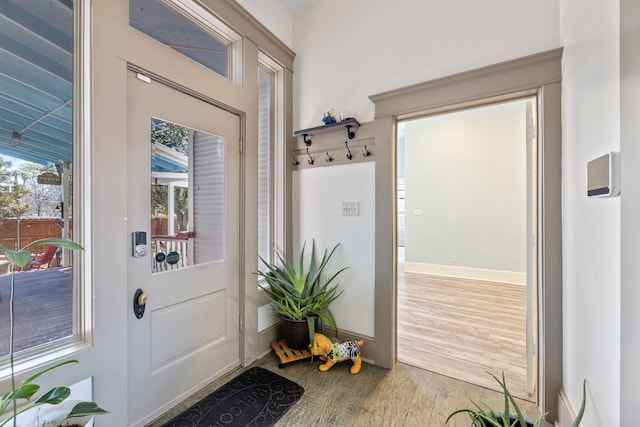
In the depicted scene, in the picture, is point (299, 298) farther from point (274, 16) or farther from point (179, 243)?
point (274, 16)

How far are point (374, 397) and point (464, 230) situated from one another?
4060 mm

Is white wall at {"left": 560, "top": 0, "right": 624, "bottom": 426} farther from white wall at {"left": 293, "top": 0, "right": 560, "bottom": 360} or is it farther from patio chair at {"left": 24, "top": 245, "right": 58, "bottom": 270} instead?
patio chair at {"left": 24, "top": 245, "right": 58, "bottom": 270}

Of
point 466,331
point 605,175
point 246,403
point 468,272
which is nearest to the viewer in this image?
point 605,175

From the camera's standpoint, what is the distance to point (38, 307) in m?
1.22

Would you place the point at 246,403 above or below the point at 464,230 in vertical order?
below

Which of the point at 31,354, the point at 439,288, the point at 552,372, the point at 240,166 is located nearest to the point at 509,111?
the point at 439,288

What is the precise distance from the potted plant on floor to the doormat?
1.17ft

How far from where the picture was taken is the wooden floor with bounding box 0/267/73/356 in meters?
1.13

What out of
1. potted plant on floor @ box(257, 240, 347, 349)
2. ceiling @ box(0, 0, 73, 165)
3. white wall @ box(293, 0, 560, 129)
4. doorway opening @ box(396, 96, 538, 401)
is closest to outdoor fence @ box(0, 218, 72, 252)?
ceiling @ box(0, 0, 73, 165)

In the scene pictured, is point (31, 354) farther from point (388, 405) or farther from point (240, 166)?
point (388, 405)

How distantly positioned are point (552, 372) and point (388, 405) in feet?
3.23

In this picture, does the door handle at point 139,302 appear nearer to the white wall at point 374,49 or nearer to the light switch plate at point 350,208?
the white wall at point 374,49

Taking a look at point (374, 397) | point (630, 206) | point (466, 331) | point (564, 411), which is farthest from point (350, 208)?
point (466, 331)

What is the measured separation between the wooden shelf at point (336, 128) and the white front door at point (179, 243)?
61 cm
